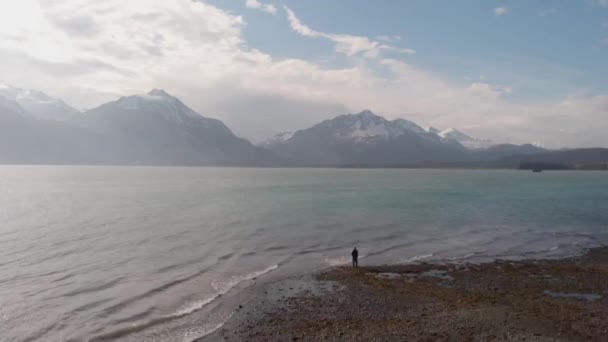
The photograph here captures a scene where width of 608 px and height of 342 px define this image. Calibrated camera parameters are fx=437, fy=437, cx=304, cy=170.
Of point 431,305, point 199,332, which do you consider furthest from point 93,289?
point 431,305

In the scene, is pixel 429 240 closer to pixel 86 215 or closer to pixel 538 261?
pixel 538 261

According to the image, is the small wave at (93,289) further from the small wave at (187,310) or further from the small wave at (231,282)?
the small wave at (187,310)

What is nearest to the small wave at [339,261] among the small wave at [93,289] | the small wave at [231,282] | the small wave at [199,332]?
the small wave at [231,282]

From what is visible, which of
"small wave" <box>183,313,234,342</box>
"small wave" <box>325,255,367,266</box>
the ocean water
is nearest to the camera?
"small wave" <box>183,313,234,342</box>

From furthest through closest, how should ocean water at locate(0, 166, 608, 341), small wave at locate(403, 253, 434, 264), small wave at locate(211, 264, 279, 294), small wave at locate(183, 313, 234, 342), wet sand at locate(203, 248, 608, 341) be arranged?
small wave at locate(403, 253, 434, 264)
small wave at locate(211, 264, 279, 294)
ocean water at locate(0, 166, 608, 341)
small wave at locate(183, 313, 234, 342)
wet sand at locate(203, 248, 608, 341)

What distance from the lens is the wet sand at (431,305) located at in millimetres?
23875

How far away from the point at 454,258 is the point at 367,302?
1918 centimetres

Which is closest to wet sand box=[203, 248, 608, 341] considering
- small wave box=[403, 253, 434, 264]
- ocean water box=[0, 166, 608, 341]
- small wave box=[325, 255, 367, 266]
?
small wave box=[403, 253, 434, 264]

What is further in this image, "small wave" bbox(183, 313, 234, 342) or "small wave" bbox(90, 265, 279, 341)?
"small wave" bbox(90, 265, 279, 341)

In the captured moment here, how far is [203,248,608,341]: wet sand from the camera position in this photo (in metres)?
23.9

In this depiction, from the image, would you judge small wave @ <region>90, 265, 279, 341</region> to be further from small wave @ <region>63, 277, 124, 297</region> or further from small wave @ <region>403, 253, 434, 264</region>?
small wave @ <region>403, 253, 434, 264</region>

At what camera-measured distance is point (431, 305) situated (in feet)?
94.9

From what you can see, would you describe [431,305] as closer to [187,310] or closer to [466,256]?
[187,310]

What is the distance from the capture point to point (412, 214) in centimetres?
8288
